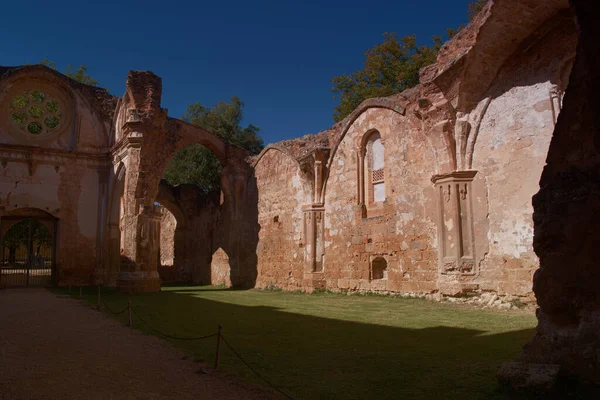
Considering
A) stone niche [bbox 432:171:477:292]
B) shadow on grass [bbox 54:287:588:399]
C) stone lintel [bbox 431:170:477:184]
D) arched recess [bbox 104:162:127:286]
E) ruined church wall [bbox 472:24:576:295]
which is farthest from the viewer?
arched recess [bbox 104:162:127:286]

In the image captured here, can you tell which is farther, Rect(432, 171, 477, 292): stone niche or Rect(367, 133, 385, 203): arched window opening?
Rect(367, 133, 385, 203): arched window opening

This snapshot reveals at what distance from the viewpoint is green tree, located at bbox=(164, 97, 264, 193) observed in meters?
28.6

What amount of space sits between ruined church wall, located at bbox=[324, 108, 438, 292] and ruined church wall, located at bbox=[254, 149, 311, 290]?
4.31ft

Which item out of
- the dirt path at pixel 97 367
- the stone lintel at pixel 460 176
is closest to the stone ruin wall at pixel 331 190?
the stone lintel at pixel 460 176

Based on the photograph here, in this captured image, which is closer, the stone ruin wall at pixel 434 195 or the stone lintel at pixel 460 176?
the stone ruin wall at pixel 434 195

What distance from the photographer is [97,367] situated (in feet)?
16.0

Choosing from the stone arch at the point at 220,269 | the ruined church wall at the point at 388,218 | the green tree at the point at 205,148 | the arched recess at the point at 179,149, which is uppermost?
the green tree at the point at 205,148

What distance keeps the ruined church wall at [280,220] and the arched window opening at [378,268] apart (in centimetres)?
300

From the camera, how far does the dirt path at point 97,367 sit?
3961mm

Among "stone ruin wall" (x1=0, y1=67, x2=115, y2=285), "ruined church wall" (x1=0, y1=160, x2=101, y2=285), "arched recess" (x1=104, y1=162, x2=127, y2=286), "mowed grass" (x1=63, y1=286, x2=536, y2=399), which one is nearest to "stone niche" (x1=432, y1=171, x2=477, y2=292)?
"mowed grass" (x1=63, y1=286, x2=536, y2=399)

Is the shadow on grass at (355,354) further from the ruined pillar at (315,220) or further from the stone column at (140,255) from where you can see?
the stone column at (140,255)

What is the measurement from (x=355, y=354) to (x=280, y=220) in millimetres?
11417

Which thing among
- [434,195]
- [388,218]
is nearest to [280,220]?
[388,218]

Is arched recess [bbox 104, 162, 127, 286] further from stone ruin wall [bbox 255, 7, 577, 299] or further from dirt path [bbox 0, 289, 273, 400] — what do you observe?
dirt path [bbox 0, 289, 273, 400]
